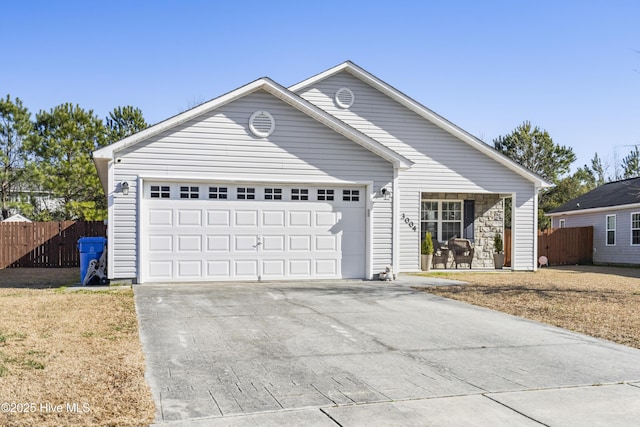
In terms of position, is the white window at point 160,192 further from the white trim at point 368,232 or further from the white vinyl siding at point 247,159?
the white trim at point 368,232

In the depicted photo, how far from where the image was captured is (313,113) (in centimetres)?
1462

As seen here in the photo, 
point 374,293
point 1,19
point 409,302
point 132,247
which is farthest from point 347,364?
point 1,19

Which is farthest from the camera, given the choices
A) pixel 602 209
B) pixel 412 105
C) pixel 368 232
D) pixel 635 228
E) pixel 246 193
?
pixel 602 209

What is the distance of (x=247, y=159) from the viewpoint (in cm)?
1434

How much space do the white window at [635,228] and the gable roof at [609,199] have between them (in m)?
0.53

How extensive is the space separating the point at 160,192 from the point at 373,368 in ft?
29.1

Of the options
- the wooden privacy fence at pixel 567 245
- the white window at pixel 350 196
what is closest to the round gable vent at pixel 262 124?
the white window at pixel 350 196

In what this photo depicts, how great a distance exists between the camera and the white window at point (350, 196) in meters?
15.2

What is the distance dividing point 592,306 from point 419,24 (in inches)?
287

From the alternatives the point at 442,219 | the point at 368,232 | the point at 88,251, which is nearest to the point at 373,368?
the point at 368,232

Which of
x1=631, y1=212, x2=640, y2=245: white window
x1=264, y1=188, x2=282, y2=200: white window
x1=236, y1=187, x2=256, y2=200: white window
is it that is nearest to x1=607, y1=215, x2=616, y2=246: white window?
x1=631, y1=212, x2=640, y2=245: white window

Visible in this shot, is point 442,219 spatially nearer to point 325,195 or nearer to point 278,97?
point 325,195

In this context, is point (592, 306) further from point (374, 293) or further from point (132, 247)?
point (132, 247)

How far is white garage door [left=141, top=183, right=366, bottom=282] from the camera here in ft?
45.5
